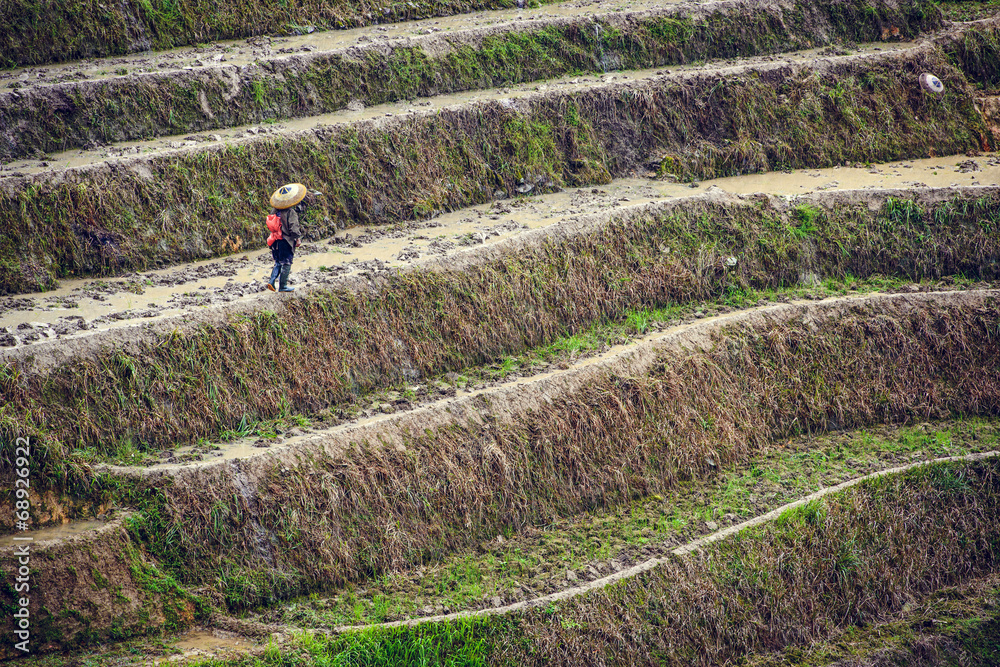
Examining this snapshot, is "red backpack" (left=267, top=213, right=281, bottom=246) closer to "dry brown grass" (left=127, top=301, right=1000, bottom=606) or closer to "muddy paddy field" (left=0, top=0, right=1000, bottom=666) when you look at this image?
"muddy paddy field" (left=0, top=0, right=1000, bottom=666)

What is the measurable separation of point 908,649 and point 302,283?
30.4ft

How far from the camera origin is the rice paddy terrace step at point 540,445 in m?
9.82

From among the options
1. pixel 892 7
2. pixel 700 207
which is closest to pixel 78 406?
pixel 700 207

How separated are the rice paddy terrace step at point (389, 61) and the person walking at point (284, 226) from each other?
420cm

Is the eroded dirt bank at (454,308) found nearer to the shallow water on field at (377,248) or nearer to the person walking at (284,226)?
the shallow water on field at (377,248)

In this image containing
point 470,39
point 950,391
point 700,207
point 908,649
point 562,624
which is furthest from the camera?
point 470,39

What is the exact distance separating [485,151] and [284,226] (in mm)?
5054

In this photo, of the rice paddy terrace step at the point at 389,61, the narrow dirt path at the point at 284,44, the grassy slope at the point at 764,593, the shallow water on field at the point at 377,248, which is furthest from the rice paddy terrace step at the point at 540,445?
the narrow dirt path at the point at 284,44

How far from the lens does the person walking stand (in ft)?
36.0

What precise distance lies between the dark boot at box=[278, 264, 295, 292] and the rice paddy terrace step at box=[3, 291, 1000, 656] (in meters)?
2.09

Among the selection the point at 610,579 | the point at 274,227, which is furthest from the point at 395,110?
the point at 610,579

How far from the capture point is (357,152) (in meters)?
14.1

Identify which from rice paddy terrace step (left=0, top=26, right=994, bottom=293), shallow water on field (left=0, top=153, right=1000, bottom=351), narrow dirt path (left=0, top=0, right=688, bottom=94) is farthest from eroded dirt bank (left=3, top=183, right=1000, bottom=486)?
narrow dirt path (left=0, top=0, right=688, bottom=94)

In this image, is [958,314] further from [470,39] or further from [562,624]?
[470,39]
